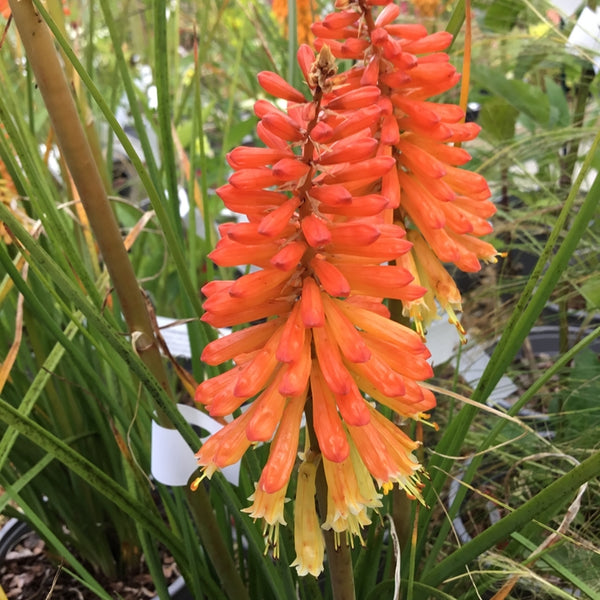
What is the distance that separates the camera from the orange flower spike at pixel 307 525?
616 mm

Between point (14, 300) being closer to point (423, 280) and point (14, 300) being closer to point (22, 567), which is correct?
point (22, 567)

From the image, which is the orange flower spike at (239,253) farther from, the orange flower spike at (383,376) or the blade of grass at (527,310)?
the blade of grass at (527,310)

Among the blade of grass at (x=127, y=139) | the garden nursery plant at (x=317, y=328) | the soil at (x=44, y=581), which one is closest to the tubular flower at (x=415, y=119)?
the garden nursery plant at (x=317, y=328)

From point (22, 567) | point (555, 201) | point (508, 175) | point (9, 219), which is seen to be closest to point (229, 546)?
point (22, 567)

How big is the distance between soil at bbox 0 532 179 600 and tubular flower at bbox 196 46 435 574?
2.46 ft

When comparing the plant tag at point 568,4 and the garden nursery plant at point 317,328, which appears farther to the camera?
the plant tag at point 568,4

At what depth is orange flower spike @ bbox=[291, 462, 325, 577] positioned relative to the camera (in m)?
0.62

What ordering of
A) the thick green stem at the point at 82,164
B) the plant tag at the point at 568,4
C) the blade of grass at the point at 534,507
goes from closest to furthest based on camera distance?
the blade of grass at the point at 534,507
the thick green stem at the point at 82,164
the plant tag at the point at 568,4

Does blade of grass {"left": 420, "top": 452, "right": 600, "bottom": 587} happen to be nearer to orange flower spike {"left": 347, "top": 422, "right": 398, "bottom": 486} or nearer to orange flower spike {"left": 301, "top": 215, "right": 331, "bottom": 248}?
orange flower spike {"left": 347, "top": 422, "right": 398, "bottom": 486}

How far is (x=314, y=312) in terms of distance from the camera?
53 cm

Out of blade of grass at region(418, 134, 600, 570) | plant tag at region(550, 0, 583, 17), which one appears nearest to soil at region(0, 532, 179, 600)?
blade of grass at region(418, 134, 600, 570)

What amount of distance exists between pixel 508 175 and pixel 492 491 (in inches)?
29.9

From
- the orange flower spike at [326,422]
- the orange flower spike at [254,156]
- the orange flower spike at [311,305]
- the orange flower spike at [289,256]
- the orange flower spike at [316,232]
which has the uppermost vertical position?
the orange flower spike at [254,156]

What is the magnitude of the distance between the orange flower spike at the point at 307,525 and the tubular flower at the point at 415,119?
22 centimetres
